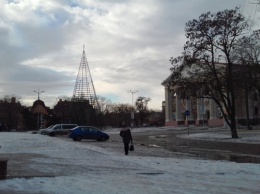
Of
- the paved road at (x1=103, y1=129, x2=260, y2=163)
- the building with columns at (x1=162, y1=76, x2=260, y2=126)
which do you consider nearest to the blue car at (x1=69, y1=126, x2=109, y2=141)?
the paved road at (x1=103, y1=129, x2=260, y2=163)

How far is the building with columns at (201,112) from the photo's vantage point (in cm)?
9557

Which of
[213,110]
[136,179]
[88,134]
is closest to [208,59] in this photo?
[88,134]

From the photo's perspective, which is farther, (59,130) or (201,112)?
(201,112)

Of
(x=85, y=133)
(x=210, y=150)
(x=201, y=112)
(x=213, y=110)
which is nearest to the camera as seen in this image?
(x=210, y=150)

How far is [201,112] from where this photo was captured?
351 ft

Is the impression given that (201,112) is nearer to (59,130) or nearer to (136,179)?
(59,130)

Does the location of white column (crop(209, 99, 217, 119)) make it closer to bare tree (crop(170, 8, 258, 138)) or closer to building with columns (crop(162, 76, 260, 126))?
building with columns (crop(162, 76, 260, 126))

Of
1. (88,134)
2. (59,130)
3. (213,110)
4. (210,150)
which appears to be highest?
(213,110)

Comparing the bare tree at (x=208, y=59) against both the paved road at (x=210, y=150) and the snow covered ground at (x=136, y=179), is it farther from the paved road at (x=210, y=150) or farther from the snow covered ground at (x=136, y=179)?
the snow covered ground at (x=136, y=179)

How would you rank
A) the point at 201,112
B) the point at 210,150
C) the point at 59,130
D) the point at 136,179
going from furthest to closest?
the point at 201,112, the point at 59,130, the point at 210,150, the point at 136,179

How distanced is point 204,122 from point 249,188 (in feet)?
334

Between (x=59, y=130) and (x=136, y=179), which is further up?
(x=59, y=130)

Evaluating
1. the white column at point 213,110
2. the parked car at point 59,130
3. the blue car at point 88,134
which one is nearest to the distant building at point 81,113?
the parked car at point 59,130

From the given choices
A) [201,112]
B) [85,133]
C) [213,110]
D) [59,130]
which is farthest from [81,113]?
[85,133]
